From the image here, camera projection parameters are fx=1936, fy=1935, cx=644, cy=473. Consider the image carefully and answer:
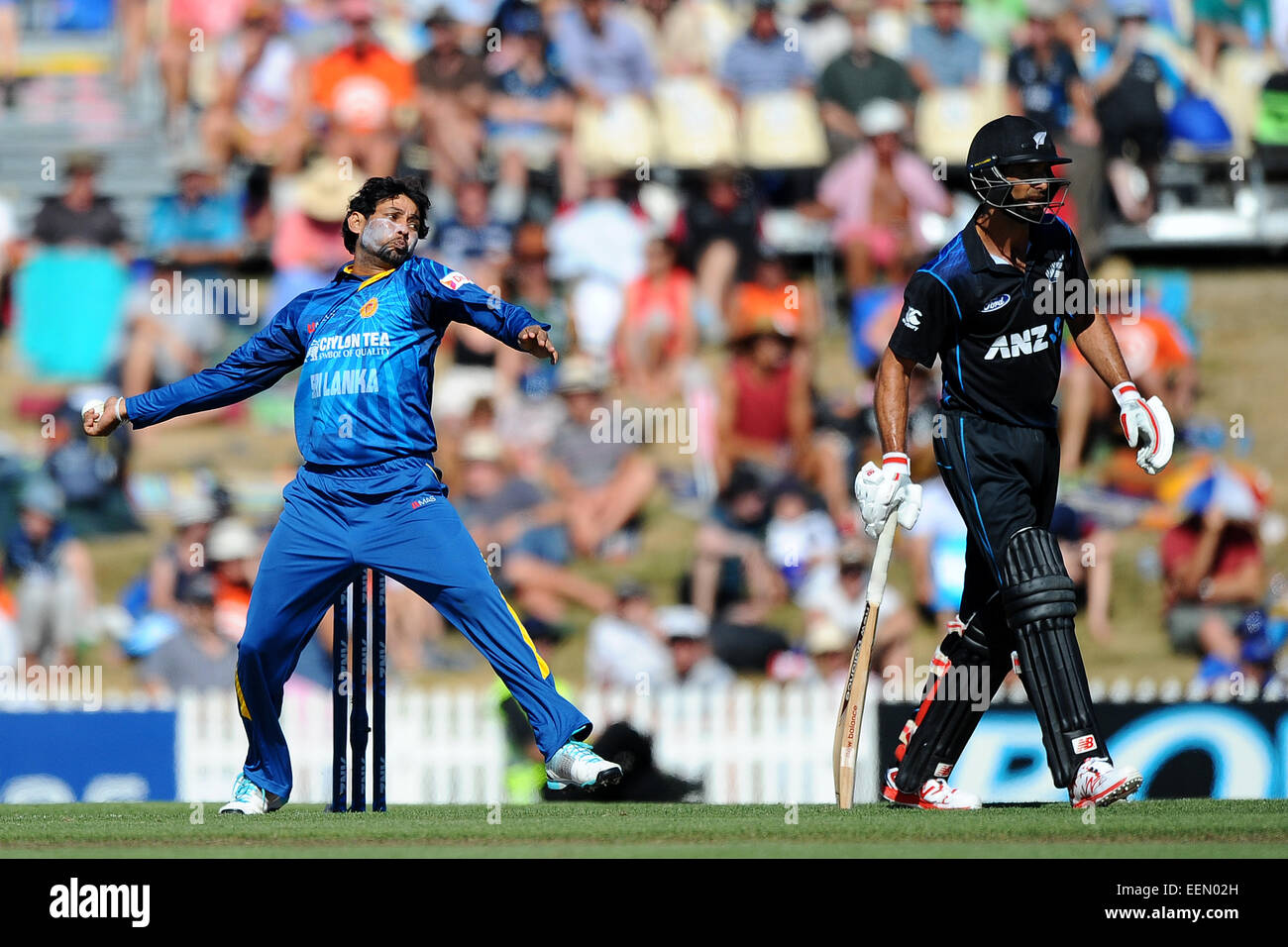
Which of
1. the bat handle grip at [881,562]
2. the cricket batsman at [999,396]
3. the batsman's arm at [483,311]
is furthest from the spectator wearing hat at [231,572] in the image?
the cricket batsman at [999,396]

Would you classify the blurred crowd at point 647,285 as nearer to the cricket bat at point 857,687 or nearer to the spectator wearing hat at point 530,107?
the spectator wearing hat at point 530,107

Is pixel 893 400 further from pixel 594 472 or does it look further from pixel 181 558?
pixel 181 558

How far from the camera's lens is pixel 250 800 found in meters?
7.34

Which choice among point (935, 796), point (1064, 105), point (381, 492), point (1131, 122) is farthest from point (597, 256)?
point (935, 796)

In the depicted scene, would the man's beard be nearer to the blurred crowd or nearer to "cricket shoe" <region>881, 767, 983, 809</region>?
"cricket shoe" <region>881, 767, 983, 809</region>

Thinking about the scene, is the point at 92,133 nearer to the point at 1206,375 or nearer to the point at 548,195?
the point at 548,195

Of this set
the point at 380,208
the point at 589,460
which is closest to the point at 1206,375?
the point at 589,460

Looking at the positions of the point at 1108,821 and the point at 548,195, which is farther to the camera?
the point at 548,195

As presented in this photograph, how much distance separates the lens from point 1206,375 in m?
15.4

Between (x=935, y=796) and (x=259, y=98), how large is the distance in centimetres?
1077

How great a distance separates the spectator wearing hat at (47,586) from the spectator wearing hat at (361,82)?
4261 mm
